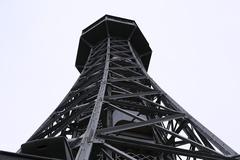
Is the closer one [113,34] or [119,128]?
[119,128]

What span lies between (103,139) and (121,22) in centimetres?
1583

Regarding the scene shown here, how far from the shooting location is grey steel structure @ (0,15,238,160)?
18.2 feet

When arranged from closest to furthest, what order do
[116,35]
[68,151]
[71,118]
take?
1. [68,151]
2. [71,118]
3. [116,35]

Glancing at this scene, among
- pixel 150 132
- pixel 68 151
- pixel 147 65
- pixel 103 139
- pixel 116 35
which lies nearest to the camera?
pixel 68 151

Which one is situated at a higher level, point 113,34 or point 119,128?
point 113,34

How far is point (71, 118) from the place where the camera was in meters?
8.68

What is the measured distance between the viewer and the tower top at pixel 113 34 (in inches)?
835

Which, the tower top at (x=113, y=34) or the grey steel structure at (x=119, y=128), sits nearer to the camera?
the grey steel structure at (x=119, y=128)

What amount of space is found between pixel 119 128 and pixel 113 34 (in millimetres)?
14601

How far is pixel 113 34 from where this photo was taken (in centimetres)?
2116

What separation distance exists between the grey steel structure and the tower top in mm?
2389

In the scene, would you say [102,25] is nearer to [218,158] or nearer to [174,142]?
[174,142]

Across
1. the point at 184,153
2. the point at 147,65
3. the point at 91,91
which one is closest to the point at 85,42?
the point at 147,65

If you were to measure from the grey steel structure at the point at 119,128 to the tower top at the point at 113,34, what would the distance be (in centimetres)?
239
